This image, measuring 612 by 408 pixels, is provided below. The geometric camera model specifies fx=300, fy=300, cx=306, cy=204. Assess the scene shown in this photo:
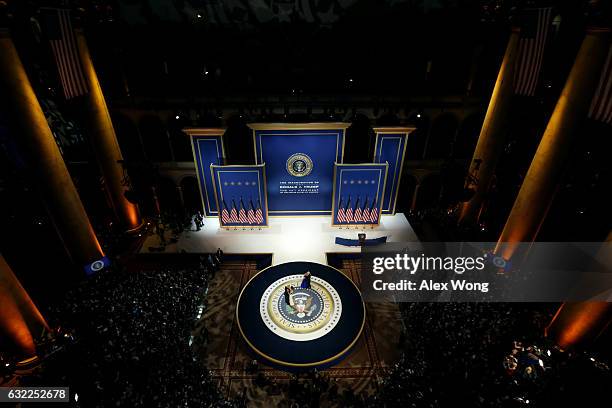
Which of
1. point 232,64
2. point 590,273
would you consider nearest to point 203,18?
point 232,64

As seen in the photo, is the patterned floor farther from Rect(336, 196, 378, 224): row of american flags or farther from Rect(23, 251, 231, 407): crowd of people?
Rect(336, 196, 378, 224): row of american flags

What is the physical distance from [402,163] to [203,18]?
11.0 metres

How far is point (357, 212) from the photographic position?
15.6 metres

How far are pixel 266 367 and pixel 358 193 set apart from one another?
9000 mm

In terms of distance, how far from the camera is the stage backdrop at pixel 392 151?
14.0 m

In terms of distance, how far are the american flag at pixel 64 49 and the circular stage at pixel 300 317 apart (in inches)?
371

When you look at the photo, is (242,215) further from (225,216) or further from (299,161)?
(299,161)

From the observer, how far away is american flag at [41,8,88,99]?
945 cm

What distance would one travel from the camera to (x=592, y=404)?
26.1ft

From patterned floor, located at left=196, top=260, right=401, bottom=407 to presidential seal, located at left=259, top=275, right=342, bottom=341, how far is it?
3.72ft

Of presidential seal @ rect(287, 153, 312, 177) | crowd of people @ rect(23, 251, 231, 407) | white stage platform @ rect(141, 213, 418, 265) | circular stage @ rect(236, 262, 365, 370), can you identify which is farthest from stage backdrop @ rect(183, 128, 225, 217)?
circular stage @ rect(236, 262, 365, 370)

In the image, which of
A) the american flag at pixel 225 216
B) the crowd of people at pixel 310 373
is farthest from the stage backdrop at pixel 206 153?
the crowd of people at pixel 310 373

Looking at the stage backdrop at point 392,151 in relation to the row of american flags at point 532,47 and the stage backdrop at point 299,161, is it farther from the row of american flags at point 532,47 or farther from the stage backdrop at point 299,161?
the row of american flags at point 532,47

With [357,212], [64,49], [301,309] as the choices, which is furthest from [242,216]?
[64,49]
